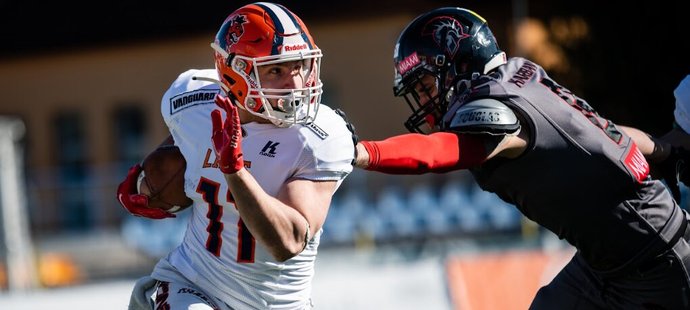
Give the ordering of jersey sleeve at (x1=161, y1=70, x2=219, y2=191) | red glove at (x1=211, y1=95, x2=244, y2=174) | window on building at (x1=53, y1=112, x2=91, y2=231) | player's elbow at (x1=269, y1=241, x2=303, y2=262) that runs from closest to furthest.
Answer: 1. red glove at (x1=211, y1=95, x2=244, y2=174)
2. player's elbow at (x1=269, y1=241, x2=303, y2=262)
3. jersey sleeve at (x1=161, y1=70, x2=219, y2=191)
4. window on building at (x1=53, y1=112, x2=91, y2=231)

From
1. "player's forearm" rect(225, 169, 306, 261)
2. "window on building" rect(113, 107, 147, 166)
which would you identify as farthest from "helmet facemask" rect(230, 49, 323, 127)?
"window on building" rect(113, 107, 147, 166)

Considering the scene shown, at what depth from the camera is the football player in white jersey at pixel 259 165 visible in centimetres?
375

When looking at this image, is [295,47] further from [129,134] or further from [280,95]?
[129,134]

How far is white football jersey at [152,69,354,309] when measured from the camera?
377cm

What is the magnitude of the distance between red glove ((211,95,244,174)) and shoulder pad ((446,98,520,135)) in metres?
0.77

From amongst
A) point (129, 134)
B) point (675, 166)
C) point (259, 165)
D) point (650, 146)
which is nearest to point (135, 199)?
point (259, 165)

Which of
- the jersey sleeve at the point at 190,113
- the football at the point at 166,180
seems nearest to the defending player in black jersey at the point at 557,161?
the jersey sleeve at the point at 190,113

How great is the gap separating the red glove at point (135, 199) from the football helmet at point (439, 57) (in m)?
0.98

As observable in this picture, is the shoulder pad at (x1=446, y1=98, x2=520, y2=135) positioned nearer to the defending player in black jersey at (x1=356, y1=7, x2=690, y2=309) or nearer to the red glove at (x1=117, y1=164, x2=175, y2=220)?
the defending player in black jersey at (x1=356, y1=7, x2=690, y2=309)

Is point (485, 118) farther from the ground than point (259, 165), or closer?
farther from the ground

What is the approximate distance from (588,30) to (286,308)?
19.9ft

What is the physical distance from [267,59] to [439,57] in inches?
26.1

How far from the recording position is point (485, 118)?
12.0 ft

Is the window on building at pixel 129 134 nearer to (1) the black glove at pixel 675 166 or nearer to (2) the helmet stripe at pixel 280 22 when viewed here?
(1) the black glove at pixel 675 166
